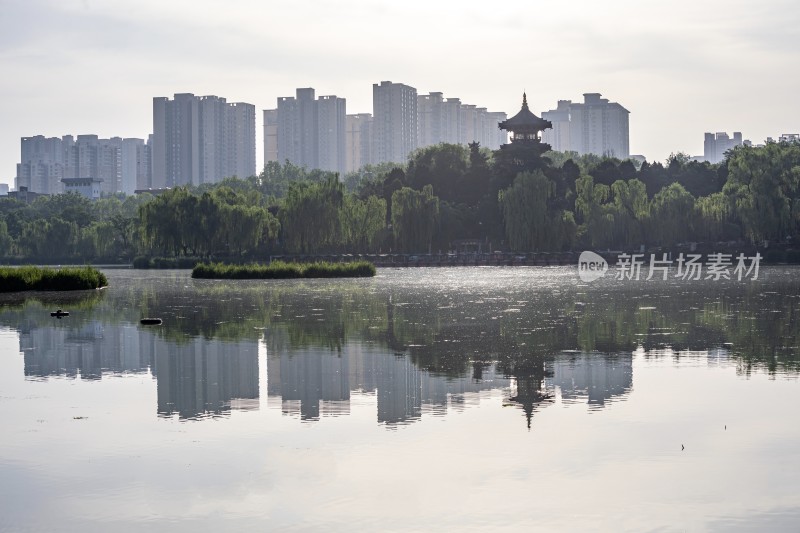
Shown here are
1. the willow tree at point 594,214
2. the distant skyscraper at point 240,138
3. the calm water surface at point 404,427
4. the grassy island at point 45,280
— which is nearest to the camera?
the calm water surface at point 404,427

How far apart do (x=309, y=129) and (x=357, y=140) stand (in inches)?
590

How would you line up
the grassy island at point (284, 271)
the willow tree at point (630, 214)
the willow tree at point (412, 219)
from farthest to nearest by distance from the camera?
the willow tree at point (412, 219), the willow tree at point (630, 214), the grassy island at point (284, 271)

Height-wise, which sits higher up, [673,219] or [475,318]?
[673,219]

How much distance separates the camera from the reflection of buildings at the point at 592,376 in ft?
37.0

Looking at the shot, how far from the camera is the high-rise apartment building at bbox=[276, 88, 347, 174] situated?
577 feet

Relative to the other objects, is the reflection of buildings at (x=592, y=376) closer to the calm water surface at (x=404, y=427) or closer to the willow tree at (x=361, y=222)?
the calm water surface at (x=404, y=427)

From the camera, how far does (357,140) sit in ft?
620

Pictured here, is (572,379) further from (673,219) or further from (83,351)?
(673,219)

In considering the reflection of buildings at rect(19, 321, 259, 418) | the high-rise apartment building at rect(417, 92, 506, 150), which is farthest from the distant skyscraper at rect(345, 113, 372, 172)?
the reflection of buildings at rect(19, 321, 259, 418)

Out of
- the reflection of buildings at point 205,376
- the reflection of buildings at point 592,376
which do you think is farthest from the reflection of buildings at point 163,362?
the reflection of buildings at point 592,376

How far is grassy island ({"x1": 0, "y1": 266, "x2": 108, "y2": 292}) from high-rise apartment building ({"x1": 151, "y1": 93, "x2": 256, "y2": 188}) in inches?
5356

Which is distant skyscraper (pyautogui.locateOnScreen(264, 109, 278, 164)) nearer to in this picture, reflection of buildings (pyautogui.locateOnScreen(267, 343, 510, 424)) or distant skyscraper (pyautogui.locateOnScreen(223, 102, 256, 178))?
distant skyscraper (pyautogui.locateOnScreen(223, 102, 256, 178))

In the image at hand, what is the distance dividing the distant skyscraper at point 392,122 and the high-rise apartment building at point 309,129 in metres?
6.14

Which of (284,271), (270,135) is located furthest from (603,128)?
(284,271)
